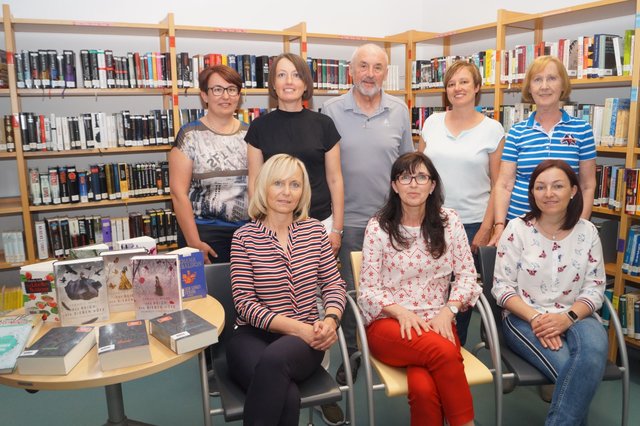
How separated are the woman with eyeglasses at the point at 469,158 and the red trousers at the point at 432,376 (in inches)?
29.8

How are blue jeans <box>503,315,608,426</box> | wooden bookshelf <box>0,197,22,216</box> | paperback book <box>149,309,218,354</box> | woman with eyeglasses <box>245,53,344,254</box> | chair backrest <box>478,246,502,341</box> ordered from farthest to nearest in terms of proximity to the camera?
wooden bookshelf <box>0,197,22,216</box>, woman with eyeglasses <box>245,53,344,254</box>, chair backrest <box>478,246,502,341</box>, blue jeans <box>503,315,608,426</box>, paperback book <box>149,309,218,354</box>

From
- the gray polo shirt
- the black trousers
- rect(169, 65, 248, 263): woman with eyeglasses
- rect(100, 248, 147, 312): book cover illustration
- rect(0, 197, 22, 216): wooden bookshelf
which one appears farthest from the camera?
rect(0, 197, 22, 216): wooden bookshelf

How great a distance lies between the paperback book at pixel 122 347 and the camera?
1555mm

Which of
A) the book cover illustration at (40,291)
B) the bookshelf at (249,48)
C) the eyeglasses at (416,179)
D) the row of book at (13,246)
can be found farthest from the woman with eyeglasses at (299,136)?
the row of book at (13,246)

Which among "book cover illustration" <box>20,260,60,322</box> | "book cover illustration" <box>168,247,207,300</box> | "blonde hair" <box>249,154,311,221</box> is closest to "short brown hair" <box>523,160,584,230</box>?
"blonde hair" <box>249,154,311,221</box>

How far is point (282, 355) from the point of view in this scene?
1.88 metres

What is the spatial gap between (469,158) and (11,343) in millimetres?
2216

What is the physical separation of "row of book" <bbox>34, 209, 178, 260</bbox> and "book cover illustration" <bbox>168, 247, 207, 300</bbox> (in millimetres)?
2001

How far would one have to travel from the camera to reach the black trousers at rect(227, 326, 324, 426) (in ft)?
5.87

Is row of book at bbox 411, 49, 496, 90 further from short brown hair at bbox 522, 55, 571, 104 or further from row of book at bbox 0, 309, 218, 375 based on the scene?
row of book at bbox 0, 309, 218, 375

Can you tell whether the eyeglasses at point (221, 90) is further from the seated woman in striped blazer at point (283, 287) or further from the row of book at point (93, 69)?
the row of book at point (93, 69)

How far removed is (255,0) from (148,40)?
1096 mm

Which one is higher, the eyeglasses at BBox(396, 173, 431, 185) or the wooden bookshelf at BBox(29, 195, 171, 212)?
the eyeglasses at BBox(396, 173, 431, 185)

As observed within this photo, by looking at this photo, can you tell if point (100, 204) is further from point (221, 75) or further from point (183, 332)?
point (183, 332)
